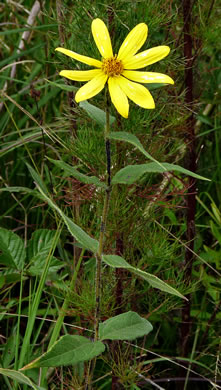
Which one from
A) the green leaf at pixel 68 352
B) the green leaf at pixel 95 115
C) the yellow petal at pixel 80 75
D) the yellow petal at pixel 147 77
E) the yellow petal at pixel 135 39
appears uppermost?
the yellow petal at pixel 135 39

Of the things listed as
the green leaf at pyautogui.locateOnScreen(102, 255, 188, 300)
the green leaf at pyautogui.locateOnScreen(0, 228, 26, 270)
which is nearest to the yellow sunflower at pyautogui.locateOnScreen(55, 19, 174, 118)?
the green leaf at pyautogui.locateOnScreen(102, 255, 188, 300)

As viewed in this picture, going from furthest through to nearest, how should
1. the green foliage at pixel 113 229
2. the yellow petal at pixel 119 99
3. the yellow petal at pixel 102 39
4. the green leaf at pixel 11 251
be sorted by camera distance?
the green leaf at pixel 11 251 < the green foliage at pixel 113 229 < the yellow petal at pixel 102 39 < the yellow petal at pixel 119 99

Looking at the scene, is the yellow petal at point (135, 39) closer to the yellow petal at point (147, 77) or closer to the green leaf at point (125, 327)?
the yellow petal at point (147, 77)

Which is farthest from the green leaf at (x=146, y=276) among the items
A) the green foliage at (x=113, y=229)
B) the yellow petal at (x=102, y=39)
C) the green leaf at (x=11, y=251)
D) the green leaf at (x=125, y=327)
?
the green leaf at (x=11, y=251)

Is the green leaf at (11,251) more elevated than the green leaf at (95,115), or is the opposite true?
the green leaf at (95,115)

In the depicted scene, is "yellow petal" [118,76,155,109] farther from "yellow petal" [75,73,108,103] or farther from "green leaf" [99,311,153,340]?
"green leaf" [99,311,153,340]

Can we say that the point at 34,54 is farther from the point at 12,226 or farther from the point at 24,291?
the point at 24,291

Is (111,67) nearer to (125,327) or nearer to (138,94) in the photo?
(138,94)
